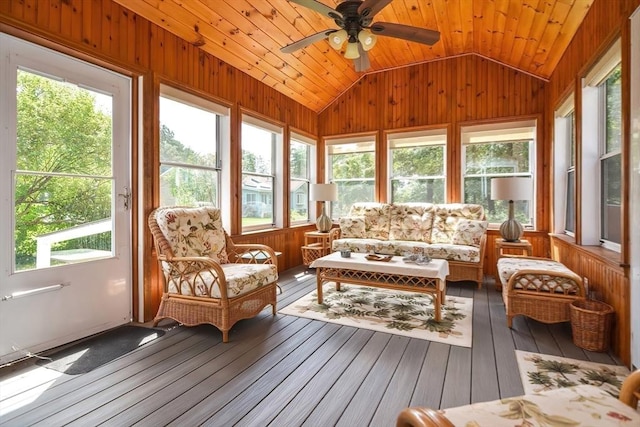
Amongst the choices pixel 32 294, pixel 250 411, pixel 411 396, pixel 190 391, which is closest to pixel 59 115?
pixel 32 294

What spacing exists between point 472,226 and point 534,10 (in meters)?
2.44

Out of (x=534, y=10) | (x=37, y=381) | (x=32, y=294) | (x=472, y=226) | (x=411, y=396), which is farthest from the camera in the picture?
(x=472, y=226)

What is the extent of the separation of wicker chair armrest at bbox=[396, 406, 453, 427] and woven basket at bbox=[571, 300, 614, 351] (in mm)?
2111

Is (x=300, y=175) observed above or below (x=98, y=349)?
above

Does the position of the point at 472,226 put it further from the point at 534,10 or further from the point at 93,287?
the point at 93,287

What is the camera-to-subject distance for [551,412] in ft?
3.02

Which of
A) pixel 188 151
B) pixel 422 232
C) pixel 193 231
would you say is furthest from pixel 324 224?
pixel 193 231

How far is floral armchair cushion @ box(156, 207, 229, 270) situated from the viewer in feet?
8.98

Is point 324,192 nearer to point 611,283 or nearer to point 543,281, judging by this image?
point 543,281

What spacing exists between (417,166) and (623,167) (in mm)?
3120

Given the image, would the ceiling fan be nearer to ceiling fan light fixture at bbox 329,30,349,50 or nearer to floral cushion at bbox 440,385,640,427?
ceiling fan light fixture at bbox 329,30,349,50

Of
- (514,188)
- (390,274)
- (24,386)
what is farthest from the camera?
(514,188)

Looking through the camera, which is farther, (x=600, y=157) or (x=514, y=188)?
(x=514, y=188)

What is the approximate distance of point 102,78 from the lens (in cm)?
262
